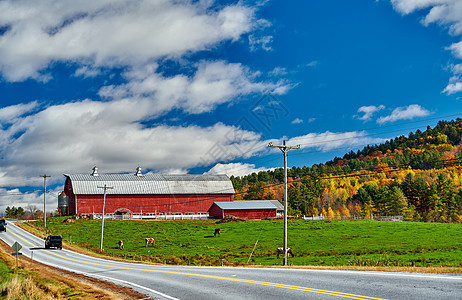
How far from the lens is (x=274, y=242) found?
166 feet

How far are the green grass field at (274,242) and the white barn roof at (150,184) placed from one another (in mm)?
16094

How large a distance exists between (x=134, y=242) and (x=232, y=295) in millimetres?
43271

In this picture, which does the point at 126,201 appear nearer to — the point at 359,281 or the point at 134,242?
the point at 134,242

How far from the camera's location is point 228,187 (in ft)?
329

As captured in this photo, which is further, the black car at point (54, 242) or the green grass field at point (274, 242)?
the black car at point (54, 242)

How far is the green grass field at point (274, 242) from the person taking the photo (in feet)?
119

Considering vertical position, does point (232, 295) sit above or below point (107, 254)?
above

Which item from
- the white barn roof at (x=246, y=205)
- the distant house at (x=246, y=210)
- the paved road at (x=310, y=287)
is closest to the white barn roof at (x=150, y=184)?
the white barn roof at (x=246, y=205)

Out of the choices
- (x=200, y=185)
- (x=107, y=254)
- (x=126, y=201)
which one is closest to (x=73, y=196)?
(x=126, y=201)

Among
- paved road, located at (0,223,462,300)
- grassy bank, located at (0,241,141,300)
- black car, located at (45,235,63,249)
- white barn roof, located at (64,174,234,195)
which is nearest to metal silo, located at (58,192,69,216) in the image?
white barn roof, located at (64,174,234,195)

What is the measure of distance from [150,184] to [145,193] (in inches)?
134

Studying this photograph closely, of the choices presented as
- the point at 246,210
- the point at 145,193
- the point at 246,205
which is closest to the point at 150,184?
the point at 145,193

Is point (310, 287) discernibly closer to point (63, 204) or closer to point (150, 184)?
point (150, 184)

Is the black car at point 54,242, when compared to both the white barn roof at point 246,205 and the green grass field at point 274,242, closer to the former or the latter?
the green grass field at point 274,242
